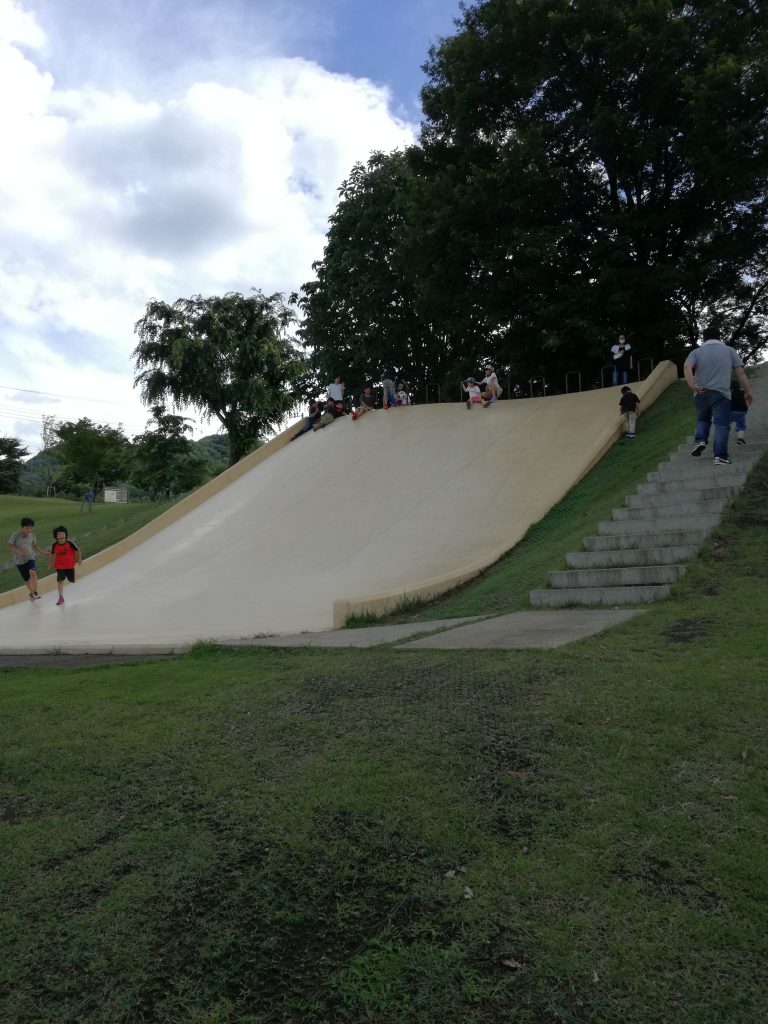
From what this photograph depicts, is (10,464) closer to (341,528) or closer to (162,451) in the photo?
(162,451)

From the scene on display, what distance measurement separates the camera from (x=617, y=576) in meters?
7.40

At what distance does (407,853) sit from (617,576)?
5.07 metres

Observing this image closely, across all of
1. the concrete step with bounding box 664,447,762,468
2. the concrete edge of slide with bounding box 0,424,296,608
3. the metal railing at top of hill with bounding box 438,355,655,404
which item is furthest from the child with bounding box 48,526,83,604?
the metal railing at top of hill with bounding box 438,355,655,404

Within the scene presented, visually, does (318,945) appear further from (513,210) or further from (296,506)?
(513,210)

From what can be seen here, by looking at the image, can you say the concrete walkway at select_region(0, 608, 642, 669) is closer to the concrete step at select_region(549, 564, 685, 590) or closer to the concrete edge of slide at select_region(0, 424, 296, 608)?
the concrete step at select_region(549, 564, 685, 590)

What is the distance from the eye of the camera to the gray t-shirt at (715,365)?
8734 millimetres

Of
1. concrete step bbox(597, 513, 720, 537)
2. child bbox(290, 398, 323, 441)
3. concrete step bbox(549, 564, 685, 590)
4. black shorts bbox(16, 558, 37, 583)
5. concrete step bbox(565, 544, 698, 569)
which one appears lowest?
concrete step bbox(549, 564, 685, 590)

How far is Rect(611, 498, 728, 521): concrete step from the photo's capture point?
8184mm

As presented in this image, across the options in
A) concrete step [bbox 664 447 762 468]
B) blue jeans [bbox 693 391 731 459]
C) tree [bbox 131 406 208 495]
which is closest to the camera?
blue jeans [bbox 693 391 731 459]

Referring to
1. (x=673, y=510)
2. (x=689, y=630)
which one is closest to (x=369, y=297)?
(x=673, y=510)

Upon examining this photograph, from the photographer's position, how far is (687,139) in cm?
1909

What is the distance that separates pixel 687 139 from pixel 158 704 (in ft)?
65.0

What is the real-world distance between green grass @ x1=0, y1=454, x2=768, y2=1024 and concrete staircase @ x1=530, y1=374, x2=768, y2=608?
2.46 meters

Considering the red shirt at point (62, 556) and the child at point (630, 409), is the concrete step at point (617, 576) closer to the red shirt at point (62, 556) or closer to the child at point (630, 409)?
the child at point (630, 409)
